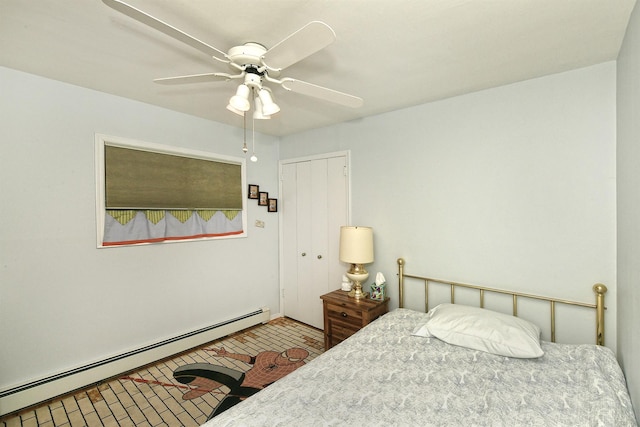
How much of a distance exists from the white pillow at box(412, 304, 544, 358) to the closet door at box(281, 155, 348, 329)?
1.43m

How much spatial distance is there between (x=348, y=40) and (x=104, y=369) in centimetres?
323

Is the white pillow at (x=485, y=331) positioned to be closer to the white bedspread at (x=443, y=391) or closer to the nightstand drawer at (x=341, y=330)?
the white bedspread at (x=443, y=391)

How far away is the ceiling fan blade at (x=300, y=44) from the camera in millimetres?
1104

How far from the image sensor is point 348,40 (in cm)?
168

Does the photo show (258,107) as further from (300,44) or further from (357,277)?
(357,277)

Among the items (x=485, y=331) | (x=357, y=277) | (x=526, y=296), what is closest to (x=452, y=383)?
(x=485, y=331)

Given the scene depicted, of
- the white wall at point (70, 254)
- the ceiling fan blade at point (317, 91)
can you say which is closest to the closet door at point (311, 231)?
the white wall at point (70, 254)

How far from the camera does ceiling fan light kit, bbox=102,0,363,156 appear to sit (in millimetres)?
1153

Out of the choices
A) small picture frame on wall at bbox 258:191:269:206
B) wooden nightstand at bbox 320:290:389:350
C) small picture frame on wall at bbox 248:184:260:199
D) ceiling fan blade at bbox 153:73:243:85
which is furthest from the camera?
small picture frame on wall at bbox 258:191:269:206

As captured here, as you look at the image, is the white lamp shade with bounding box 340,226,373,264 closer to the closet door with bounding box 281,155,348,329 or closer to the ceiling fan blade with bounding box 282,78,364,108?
the closet door with bounding box 281,155,348,329

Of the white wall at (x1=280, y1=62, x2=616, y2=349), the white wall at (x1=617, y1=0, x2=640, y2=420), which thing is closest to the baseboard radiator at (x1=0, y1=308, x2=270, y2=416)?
the white wall at (x1=280, y1=62, x2=616, y2=349)

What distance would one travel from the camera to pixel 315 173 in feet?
11.8

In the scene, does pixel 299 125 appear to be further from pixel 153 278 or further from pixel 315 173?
pixel 153 278

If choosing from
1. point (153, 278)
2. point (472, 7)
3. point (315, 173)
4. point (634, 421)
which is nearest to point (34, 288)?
point (153, 278)
